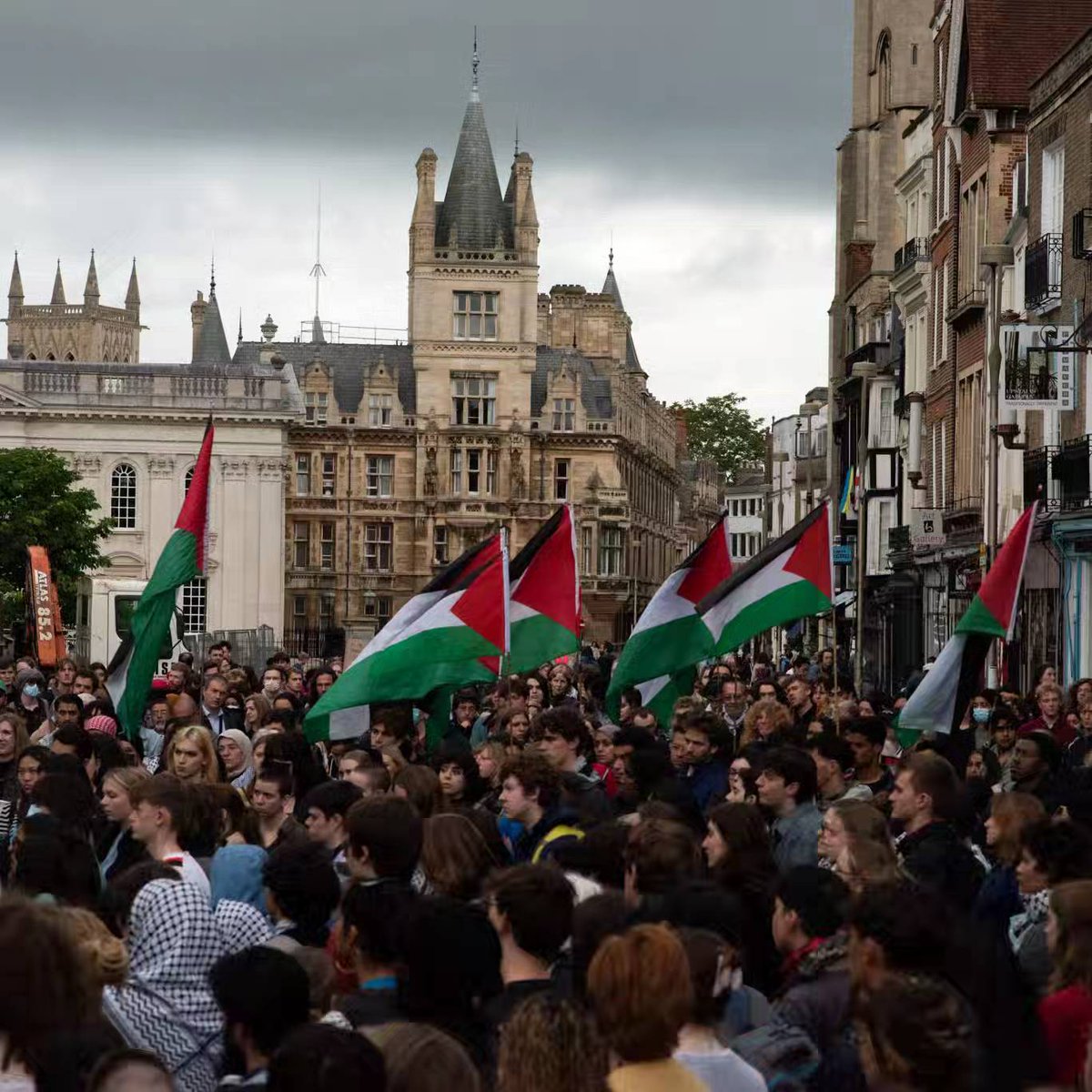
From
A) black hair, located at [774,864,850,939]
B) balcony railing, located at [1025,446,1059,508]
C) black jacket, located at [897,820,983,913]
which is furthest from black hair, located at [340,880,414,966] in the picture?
balcony railing, located at [1025,446,1059,508]

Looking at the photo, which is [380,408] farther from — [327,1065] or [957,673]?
[327,1065]

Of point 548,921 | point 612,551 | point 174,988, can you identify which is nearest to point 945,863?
point 548,921

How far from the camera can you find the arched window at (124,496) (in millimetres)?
90188

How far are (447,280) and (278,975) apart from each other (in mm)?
90878

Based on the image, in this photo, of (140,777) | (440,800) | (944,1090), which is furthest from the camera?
(440,800)

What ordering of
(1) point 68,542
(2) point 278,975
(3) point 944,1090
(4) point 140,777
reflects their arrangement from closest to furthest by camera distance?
(3) point 944,1090 < (2) point 278,975 < (4) point 140,777 < (1) point 68,542

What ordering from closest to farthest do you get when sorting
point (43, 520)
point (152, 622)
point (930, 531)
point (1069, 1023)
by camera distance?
point (1069, 1023) → point (152, 622) → point (930, 531) → point (43, 520)

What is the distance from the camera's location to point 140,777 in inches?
384

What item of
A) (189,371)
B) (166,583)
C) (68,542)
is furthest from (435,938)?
(189,371)

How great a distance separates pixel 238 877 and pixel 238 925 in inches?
62.0

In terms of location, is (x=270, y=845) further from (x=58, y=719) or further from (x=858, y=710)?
(x=858, y=710)

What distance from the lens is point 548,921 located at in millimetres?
6875

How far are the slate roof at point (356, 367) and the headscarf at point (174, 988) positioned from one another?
3506 inches

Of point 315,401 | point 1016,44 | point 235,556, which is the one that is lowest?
point 235,556
